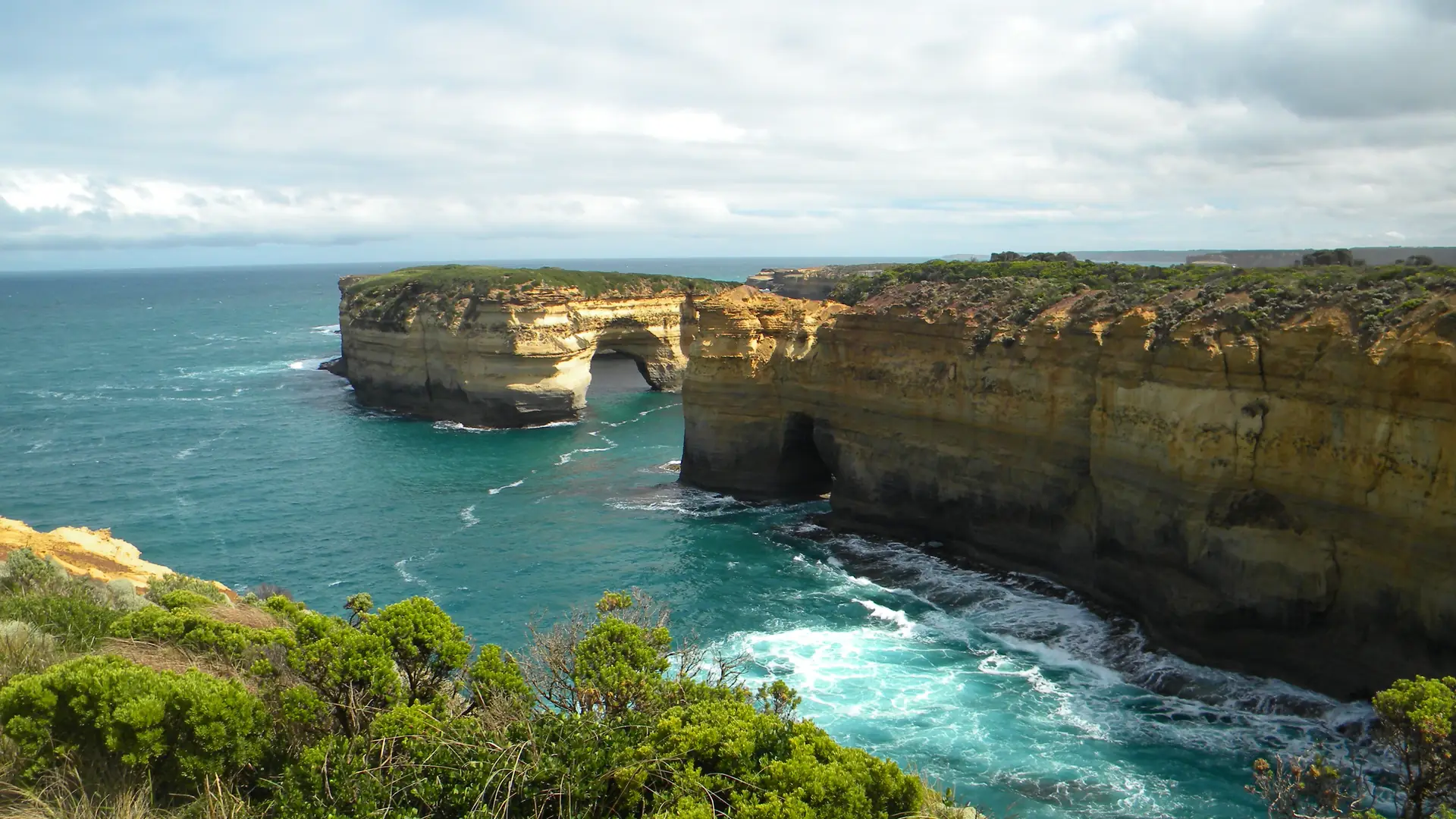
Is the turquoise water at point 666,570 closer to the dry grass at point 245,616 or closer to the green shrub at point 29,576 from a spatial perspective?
the dry grass at point 245,616

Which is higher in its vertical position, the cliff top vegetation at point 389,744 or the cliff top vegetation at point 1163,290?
the cliff top vegetation at point 1163,290

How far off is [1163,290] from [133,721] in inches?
1080

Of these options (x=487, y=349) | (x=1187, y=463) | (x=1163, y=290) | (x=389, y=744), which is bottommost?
(x=389, y=744)

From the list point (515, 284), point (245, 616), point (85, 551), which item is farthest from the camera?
point (515, 284)

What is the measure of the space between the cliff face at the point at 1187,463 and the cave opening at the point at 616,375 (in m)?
34.4

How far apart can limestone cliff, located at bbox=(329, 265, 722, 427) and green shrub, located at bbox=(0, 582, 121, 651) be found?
40093mm

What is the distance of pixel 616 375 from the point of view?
80.4 metres

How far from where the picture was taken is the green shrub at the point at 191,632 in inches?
555

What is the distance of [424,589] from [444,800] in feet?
67.2

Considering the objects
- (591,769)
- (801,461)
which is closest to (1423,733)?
(591,769)

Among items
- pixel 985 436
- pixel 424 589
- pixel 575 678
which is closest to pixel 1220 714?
pixel 985 436

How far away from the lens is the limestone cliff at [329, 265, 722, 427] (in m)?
56.6

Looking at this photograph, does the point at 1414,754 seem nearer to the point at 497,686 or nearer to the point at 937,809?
the point at 937,809

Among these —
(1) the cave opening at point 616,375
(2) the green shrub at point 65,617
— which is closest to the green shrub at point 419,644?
(2) the green shrub at point 65,617
